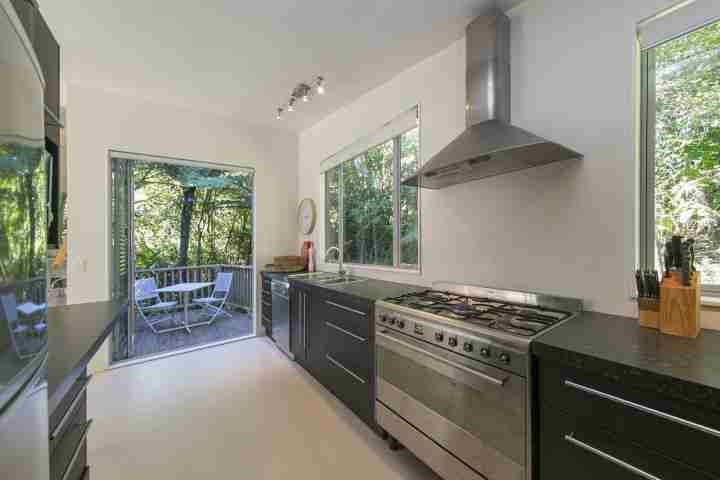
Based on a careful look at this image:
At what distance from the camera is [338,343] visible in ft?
7.25

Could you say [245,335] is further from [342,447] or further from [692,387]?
[692,387]

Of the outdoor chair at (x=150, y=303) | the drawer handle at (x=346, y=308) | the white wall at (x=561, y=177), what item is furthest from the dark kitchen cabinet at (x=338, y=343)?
the outdoor chair at (x=150, y=303)

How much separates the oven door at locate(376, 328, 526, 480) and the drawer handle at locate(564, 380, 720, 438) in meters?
0.20

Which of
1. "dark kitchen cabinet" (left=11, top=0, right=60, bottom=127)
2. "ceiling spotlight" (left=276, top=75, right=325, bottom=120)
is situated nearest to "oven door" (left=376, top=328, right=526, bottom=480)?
"dark kitchen cabinet" (left=11, top=0, right=60, bottom=127)

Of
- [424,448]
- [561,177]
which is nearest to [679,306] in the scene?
[561,177]

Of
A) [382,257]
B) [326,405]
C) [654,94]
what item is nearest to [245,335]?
[326,405]

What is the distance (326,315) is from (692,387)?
1972 millimetres

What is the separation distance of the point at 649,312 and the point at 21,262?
1949mm

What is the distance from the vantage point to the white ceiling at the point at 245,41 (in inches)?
72.8

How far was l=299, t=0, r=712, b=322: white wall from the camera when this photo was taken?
1.40m

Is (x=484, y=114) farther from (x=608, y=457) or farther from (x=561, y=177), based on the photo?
(x=608, y=457)

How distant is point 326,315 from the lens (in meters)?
2.36

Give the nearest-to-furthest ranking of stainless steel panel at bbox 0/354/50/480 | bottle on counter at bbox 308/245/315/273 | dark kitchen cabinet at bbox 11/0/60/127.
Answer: stainless steel panel at bbox 0/354/50/480
dark kitchen cabinet at bbox 11/0/60/127
bottle on counter at bbox 308/245/315/273

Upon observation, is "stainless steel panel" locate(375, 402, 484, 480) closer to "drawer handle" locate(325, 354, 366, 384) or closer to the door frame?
"drawer handle" locate(325, 354, 366, 384)
